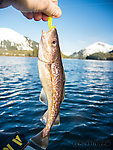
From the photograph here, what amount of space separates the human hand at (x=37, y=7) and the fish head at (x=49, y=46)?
416 millimetres

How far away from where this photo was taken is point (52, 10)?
307cm

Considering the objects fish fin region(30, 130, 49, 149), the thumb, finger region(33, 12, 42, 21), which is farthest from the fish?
finger region(33, 12, 42, 21)

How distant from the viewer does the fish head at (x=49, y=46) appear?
3103 mm

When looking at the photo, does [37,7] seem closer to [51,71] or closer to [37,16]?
[37,16]

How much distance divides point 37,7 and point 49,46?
0.84m

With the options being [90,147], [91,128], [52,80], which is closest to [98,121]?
[91,128]

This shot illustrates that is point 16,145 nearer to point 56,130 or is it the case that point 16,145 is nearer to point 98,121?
point 56,130

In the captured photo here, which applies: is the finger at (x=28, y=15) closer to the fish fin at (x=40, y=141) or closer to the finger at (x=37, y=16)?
the finger at (x=37, y=16)

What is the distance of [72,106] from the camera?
11750 mm

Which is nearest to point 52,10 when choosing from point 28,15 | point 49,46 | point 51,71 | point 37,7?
point 37,7

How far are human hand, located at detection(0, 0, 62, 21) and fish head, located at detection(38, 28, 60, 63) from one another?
42cm

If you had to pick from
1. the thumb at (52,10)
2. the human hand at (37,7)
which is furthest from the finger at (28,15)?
the thumb at (52,10)

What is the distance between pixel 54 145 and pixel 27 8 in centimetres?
616

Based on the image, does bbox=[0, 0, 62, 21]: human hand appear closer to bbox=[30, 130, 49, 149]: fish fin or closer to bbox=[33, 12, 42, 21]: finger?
bbox=[33, 12, 42, 21]: finger
